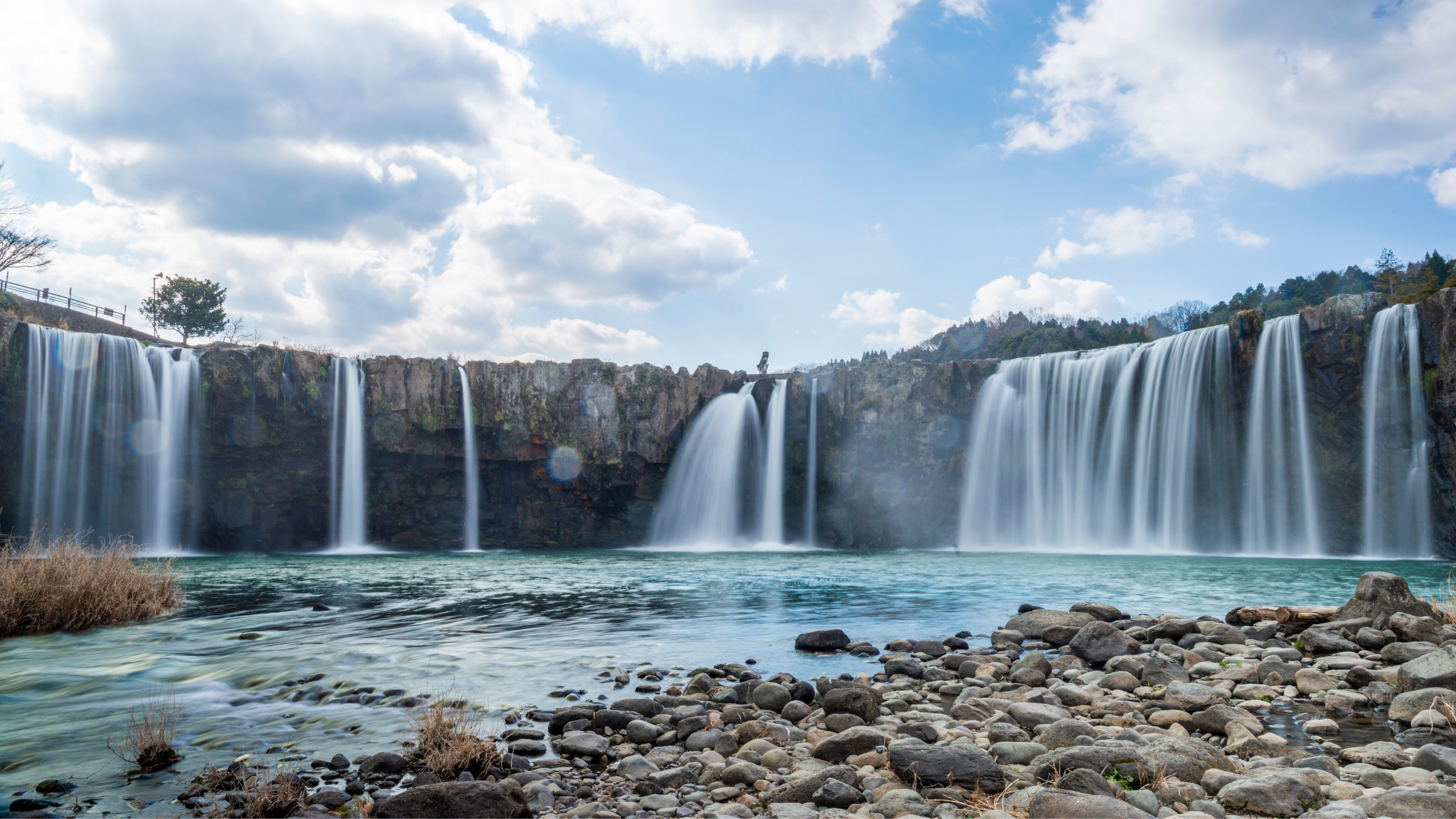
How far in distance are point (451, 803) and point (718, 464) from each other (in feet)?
133

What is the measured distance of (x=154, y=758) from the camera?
5742 mm

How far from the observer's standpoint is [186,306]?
2367 inches

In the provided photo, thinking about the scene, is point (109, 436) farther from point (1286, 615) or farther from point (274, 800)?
point (1286, 615)

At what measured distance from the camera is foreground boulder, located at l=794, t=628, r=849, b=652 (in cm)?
1085

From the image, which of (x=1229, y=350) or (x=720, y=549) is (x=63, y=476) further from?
(x=1229, y=350)

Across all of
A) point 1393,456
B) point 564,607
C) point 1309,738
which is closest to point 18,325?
point 564,607

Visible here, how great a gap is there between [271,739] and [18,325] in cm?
4017

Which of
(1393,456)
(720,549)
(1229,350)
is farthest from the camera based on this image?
(720,549)

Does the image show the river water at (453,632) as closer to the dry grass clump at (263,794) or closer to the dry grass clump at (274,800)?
the dry grass clump at (263,794)

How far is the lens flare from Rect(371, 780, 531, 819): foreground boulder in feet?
131

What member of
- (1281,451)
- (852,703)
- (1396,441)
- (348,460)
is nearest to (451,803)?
(852,703)

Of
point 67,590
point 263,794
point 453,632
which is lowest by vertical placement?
point 453,632

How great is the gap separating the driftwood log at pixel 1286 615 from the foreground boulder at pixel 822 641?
20.8 ft

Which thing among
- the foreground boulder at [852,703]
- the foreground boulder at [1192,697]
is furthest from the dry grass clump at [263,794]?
the foreground boulder at [1192,697]
